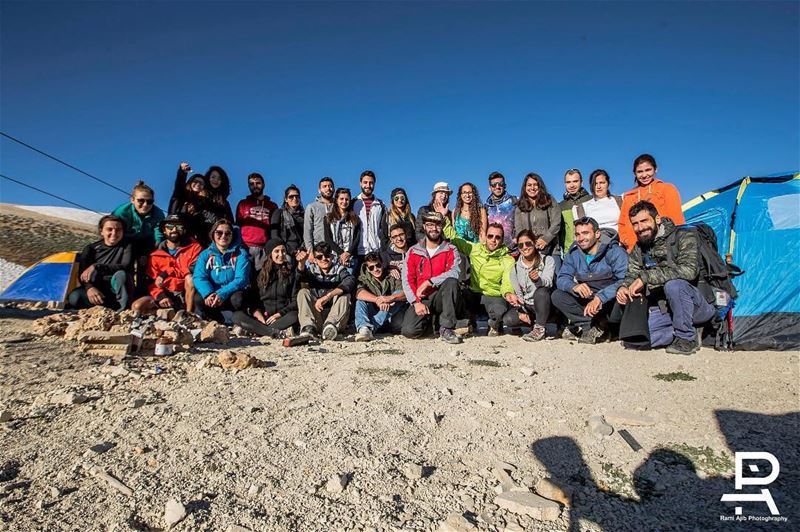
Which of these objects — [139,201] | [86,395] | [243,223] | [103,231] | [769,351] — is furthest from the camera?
[243,223]

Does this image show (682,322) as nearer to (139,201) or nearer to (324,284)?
(324,284)

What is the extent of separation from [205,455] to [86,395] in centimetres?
155

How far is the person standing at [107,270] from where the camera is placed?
21.9 feet

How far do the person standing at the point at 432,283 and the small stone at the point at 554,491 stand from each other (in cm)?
401

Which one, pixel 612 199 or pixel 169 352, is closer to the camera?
pixel 169 352

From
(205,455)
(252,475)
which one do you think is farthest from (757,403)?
(205,455)

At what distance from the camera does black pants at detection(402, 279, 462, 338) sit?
21.5ft

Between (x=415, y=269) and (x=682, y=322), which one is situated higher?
(x=415, y=269)

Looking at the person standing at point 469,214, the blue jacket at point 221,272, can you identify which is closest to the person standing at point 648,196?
the person standing at point 469,214

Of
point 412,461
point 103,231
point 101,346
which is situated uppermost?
point 103,231

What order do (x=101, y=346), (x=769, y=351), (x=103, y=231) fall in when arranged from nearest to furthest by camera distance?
(x=101, y=346) < (x=769, y=351) < (x=103, y=231)

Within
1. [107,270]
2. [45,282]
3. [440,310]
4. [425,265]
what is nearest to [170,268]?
[107,270]

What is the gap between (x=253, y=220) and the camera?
8188mm

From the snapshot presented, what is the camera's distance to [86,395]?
344cm
